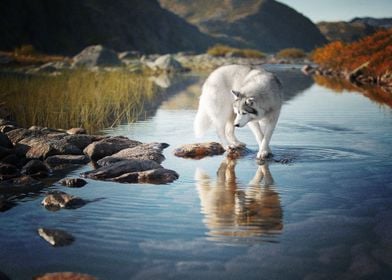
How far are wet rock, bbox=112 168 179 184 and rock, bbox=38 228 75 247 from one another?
210 cm

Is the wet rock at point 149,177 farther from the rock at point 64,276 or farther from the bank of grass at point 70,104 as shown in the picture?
the bank of grass at point 70,104

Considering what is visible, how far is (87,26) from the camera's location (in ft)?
292

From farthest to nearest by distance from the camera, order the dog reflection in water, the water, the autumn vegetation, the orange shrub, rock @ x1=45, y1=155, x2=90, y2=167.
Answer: the orange shrub → the autumn vegetation → rock @ x1=45, y1=155, x2=90, y2=167 → the dog reflection in water → the water

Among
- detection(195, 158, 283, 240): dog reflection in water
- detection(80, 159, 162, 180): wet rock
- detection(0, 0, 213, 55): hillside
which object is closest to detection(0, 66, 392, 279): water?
detection(195, 158, 283, 240): dog reflection in water

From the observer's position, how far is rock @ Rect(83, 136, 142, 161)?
8.62m

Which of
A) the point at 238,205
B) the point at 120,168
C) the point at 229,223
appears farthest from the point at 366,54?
the point at 229,223

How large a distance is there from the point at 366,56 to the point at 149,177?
86.4 feet

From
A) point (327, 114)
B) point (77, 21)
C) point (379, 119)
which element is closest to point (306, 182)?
point (379, 119)

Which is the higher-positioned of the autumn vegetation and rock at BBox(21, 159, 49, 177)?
the autumn vegetation

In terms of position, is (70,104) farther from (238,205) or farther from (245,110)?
(238,205)

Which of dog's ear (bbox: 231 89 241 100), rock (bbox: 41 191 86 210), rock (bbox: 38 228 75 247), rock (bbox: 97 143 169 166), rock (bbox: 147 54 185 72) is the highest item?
rock (bbox: 147 54 185 72)

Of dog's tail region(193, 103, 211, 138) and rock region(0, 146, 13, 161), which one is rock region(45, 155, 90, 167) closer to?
rock region(0, 146, 13, 161)

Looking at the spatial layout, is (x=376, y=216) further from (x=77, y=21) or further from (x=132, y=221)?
(x=77, y=21)

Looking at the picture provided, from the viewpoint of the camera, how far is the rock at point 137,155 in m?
8.05
